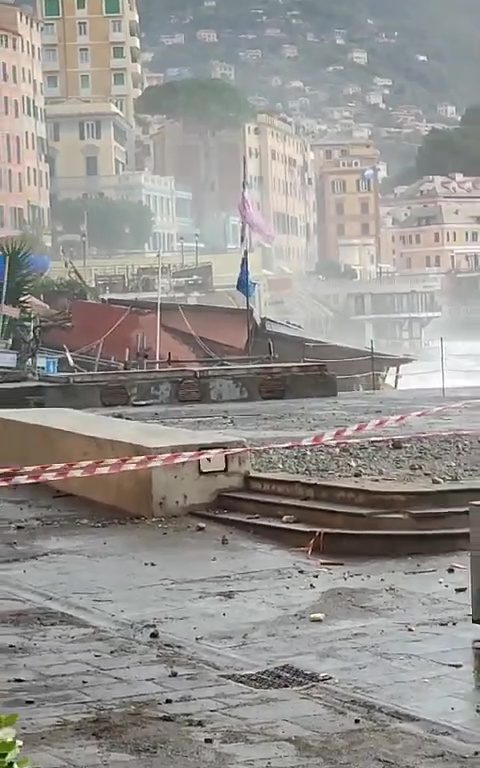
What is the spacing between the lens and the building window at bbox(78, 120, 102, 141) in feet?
220

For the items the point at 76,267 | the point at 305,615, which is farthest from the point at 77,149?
the point at 305,615

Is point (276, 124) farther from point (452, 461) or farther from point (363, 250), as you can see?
point (452, 461)

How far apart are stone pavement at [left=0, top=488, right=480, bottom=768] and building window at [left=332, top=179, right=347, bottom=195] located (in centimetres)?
6720

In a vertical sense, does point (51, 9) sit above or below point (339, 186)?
above

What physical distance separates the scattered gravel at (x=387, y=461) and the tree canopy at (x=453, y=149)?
2688 inches

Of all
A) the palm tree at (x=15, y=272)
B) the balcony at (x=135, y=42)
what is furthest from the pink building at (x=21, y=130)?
the balcony at (x=135, y=42)

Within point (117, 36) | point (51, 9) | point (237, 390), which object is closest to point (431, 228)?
point (117, 36)

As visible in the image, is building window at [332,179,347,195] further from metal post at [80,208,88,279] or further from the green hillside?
metal post at [80,208,88,279]

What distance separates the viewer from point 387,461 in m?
12.2

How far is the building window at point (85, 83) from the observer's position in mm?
68125

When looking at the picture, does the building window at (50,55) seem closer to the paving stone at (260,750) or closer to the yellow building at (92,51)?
the yellow building at (92,51)

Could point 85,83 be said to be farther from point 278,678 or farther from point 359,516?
point 278,678

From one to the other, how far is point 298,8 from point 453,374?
27.2 metres

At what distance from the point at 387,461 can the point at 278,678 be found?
6.45 meters
